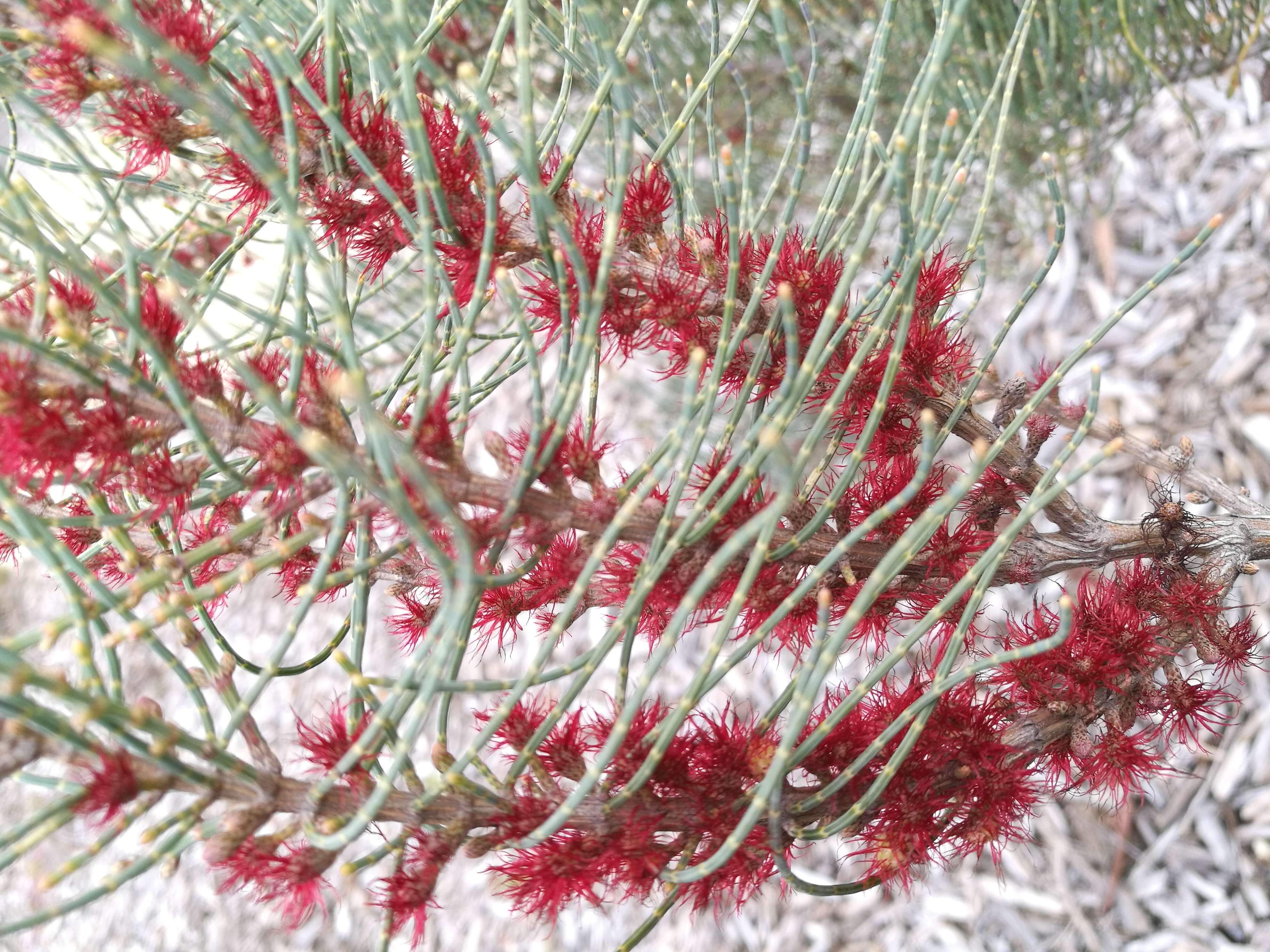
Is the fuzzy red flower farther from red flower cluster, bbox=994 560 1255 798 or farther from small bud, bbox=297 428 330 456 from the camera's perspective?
red flower cluster, bbox=994 560 1255 798

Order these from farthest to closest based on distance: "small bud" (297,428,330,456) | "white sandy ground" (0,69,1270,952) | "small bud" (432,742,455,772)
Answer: "white sandy ground" (0,69,1270,952) → "small bud" (432,742,455,772) → "small bud" (297,428,330,456)

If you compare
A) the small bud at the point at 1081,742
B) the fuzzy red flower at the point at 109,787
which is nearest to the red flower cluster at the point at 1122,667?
the small bud at the point at 1081,742

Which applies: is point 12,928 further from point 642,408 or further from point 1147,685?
point 642,408

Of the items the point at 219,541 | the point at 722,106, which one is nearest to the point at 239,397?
the point at 219,541

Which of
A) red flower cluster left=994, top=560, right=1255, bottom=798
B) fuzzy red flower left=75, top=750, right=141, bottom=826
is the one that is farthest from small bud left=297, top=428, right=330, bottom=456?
red flower cluster left=994, top=560, right=1255, bottom=798

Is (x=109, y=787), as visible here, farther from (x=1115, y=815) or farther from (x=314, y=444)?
(x=1115, y=815)

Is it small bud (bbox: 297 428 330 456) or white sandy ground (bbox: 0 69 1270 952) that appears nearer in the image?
small bud (bbox: 297 428 330 456)

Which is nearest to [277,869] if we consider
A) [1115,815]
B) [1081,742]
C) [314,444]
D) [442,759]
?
[442,759]

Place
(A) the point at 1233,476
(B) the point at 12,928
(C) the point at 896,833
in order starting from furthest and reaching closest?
(A) the point at 1233,476, (C) the point at 896,833, (B) the point at 12,928

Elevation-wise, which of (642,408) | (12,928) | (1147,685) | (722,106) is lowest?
(12,928)

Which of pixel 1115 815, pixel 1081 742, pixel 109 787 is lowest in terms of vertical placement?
pixel 109 787

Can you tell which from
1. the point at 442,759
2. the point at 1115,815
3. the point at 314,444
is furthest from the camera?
the point at 1115,815
